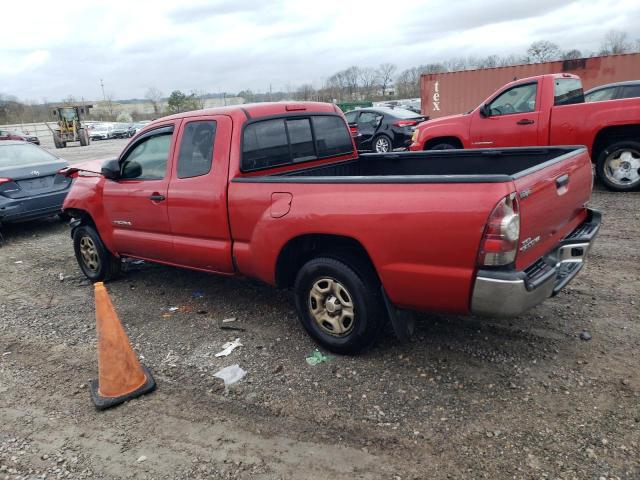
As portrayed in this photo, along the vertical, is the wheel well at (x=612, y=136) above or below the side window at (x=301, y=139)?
below

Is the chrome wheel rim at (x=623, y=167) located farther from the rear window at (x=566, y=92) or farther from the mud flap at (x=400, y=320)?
the mud flap at (x=400, y=320)

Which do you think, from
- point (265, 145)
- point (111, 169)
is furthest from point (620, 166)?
point (111, 169)

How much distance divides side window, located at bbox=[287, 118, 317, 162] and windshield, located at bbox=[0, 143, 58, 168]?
6.19m

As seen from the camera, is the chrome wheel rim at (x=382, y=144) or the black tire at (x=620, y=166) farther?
the chrome wheel rim at (x=382, y=144)

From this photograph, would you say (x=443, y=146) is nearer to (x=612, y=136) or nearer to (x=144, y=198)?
(x=612, y=136)

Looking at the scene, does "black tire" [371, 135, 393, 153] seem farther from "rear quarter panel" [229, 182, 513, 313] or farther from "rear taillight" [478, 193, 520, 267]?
"rear taillight" [478, 193, 520, 267]

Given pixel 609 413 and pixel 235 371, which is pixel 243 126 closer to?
pixel 235 371

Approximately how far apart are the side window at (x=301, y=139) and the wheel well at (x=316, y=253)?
107 centimetres

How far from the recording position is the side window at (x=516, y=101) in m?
8.46

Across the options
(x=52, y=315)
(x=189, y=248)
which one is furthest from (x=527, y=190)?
(x=52, y=315)

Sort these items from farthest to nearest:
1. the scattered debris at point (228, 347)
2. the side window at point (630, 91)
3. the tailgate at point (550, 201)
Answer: the side window at point (630, 91) → the scattered debris at point (228, 347) → the tailgate at point (550, 201)

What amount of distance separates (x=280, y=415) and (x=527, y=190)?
6.58ft

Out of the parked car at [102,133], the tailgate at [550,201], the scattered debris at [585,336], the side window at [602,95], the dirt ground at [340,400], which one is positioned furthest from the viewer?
the parked car at [102,133]

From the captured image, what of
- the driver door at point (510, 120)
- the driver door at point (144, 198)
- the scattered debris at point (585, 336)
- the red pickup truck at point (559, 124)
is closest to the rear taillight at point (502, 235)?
the scattered debris at point (585, 336)
